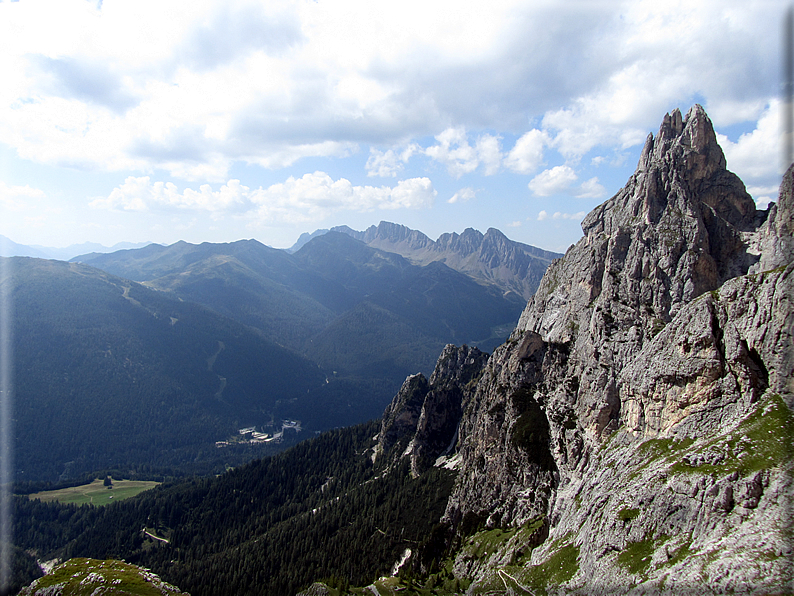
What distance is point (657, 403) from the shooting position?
5797 cm

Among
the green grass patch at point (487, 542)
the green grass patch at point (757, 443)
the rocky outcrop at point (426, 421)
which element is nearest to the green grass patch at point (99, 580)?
the green grass patch at point (487, 542)

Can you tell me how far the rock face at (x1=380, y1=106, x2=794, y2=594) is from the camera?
39.5 meters

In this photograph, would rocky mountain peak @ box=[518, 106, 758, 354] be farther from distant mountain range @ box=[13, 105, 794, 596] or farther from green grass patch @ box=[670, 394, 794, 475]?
green grass patch @ box=[670, 394, 794, 475]

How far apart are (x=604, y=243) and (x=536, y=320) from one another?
37.2 m

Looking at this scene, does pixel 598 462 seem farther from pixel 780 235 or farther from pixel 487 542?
pixel 780 235

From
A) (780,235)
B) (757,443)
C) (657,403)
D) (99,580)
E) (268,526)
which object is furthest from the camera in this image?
(268,526)

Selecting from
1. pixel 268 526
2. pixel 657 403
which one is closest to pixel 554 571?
pixel 657 403

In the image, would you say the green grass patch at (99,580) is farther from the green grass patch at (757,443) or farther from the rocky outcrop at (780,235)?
the rocky outcrop at (780,235)

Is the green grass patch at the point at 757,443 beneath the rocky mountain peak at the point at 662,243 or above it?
beneath

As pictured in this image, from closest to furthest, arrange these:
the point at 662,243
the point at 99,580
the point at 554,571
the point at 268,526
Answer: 1. the point at 554,571
2. the point at 99,580
3. the point at 662,243
4. the point at 268,526

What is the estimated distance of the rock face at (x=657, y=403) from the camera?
130ft

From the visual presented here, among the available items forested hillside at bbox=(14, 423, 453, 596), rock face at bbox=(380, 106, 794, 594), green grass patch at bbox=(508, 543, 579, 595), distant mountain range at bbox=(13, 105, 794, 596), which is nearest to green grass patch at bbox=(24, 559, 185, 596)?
distant mountain range at bbox=(13, 105, 794, 596)

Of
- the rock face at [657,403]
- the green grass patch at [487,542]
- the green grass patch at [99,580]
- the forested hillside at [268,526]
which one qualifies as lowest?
the forested hillside at [268,526]

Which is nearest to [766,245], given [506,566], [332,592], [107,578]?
[506,566]
